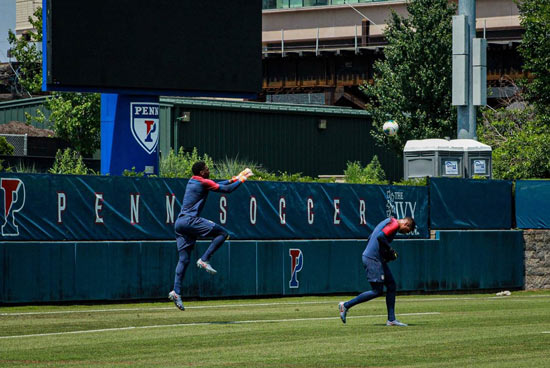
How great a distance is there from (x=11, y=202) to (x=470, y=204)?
12.9 meters

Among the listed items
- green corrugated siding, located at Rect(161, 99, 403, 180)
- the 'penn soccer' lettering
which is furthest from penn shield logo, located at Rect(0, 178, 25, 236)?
green corrugated siding, located at Rect(161, 99, 403, 180)

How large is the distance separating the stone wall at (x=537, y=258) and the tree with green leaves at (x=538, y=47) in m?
10.6

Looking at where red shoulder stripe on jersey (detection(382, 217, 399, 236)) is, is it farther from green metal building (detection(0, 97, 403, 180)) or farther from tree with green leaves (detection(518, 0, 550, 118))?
green metal building (detection(0, 97, 403, 180))

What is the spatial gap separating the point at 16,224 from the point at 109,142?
8.36 m

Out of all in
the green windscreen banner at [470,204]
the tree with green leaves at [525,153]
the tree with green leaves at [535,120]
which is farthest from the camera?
the tree with green leaves at [535,120]

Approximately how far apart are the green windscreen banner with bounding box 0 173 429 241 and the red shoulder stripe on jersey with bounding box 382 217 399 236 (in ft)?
26.4

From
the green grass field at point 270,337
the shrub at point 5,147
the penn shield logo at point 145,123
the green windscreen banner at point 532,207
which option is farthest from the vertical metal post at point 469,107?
the shrub at point 5,147

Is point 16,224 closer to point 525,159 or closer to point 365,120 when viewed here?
point 525,159

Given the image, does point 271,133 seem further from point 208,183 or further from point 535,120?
point 208,183

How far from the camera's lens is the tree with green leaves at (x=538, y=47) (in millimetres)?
37375

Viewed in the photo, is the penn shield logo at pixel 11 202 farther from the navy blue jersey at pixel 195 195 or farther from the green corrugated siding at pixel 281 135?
the green corrugated siding at pixel 281 135

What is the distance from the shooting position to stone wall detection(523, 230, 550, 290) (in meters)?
28.7

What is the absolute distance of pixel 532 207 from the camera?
1134 inches

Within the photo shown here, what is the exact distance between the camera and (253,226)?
77.9 ft
